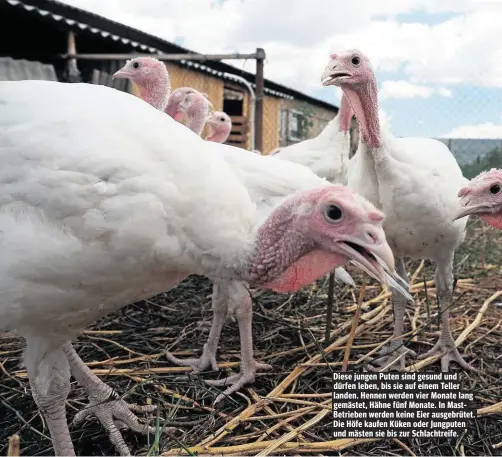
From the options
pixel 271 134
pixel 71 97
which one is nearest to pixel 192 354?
pixel 71 97

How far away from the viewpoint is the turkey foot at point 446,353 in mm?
3143

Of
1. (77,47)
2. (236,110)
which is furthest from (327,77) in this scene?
(236,110)

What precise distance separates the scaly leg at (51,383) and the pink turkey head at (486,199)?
2.00 m

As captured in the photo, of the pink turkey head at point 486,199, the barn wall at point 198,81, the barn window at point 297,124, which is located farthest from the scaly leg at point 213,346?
the barn window at point 297,124

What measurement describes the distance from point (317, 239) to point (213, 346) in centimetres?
166

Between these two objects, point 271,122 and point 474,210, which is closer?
point 474,210

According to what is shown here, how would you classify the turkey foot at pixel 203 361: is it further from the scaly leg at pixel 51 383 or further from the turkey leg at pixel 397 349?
the scaly leg at pixel 51 383

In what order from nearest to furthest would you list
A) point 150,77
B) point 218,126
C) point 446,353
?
1. point 446,353
2. point 150,77
3. point 218,126

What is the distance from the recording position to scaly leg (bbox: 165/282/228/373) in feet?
10.5

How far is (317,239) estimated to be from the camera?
1.82 meters

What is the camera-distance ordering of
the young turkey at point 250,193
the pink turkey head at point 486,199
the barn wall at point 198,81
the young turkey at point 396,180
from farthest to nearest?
1. the barn wall at point 198,81
2. the young turkey at point 396,180
3. the young turkey at point 250,193
4. the pink turkey head at point 486,199

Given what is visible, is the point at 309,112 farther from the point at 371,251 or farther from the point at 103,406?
the point at 371,251

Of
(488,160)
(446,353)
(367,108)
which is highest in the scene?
(367,108)

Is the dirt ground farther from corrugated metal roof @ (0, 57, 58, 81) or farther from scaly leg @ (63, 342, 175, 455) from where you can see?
corrugated metal roof @ (0, 57, 58, 81)
